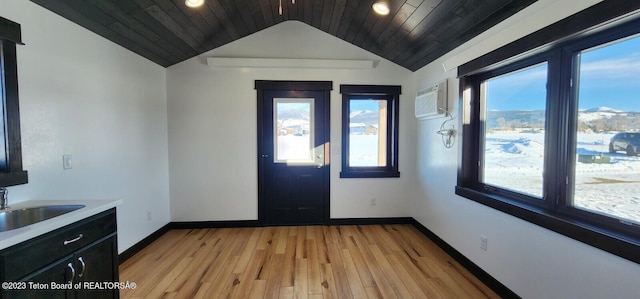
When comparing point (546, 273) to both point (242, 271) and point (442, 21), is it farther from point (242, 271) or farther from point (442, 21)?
point (242, 271)

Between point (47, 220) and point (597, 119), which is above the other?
point (597, 119)

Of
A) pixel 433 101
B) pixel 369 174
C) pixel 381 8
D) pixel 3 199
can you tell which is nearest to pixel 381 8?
pixel 381 8

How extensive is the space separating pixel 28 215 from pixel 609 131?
347 cm

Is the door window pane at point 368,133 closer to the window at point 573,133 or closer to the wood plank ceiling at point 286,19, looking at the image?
the wood plank ceiling at point 286,19

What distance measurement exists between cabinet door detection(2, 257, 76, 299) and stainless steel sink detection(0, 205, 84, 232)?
16.5 inches

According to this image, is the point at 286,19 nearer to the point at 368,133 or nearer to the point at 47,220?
the point at 368,133

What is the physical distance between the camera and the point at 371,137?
3721 mm

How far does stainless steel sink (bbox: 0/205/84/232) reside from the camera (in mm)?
1469

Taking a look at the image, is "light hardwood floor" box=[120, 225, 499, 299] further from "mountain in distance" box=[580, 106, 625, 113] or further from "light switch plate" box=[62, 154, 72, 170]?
"mountain in distance" box=[580, 106, 625, 113]

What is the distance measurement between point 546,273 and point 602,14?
1559 millimetres

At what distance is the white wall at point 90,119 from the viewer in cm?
177

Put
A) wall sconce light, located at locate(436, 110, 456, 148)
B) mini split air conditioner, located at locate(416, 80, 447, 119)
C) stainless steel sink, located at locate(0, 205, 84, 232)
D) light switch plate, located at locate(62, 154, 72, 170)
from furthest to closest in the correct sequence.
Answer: mini split air conditioner, located at locate(416, 80, 447, 119), wall sconce light, located at locate(436, 110, 456, 148), light switch plate, located at locate(62, 154, 72, 170), stainless steel sink, located at locate(0, 205, 84, 232)

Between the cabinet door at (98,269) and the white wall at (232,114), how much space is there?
1.85 metres

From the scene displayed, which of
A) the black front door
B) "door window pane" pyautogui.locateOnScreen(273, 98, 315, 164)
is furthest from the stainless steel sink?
"door window pane" pyautogui.locateOnScreen(273, 98, 315, 164)
